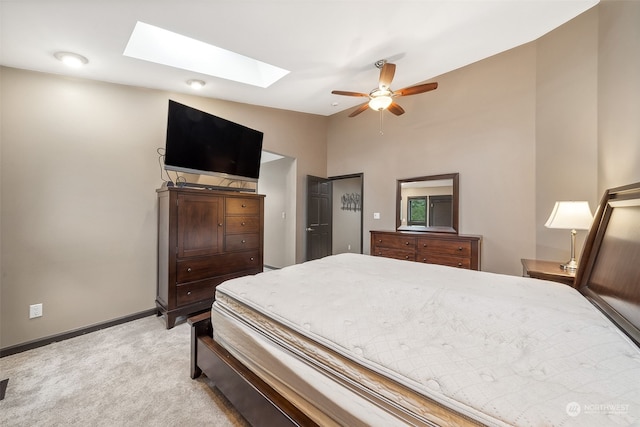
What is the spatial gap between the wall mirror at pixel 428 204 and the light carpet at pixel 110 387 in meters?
3.20

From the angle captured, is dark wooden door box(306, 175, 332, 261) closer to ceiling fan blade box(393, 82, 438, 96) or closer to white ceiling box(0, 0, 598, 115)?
white ceiling box(0, 0, 598, 115)

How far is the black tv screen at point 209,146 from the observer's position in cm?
262

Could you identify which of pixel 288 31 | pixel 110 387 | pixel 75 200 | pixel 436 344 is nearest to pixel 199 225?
pixel 75 200

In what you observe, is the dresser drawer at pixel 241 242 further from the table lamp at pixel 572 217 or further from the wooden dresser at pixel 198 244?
the table lamp at pixel 572 217

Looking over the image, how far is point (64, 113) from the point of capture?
93.4 inches

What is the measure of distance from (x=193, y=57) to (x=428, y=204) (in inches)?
139

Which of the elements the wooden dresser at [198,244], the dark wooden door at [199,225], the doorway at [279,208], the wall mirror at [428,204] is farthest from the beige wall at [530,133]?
the dark wooden door at [199,225]

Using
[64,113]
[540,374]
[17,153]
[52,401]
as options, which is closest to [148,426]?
[52,401]

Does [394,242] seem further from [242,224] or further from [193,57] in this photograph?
[193,57]

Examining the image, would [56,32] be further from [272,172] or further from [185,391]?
[272,172]

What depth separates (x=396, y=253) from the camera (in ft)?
11.8

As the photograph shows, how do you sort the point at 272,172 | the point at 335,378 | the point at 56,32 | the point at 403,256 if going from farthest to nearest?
the point at 272,172, the point at 403,256, the point at 56,32, the point at 335,378

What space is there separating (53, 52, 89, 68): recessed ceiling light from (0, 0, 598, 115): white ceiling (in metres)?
0.06

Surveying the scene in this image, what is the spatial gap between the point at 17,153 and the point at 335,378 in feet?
10.6
